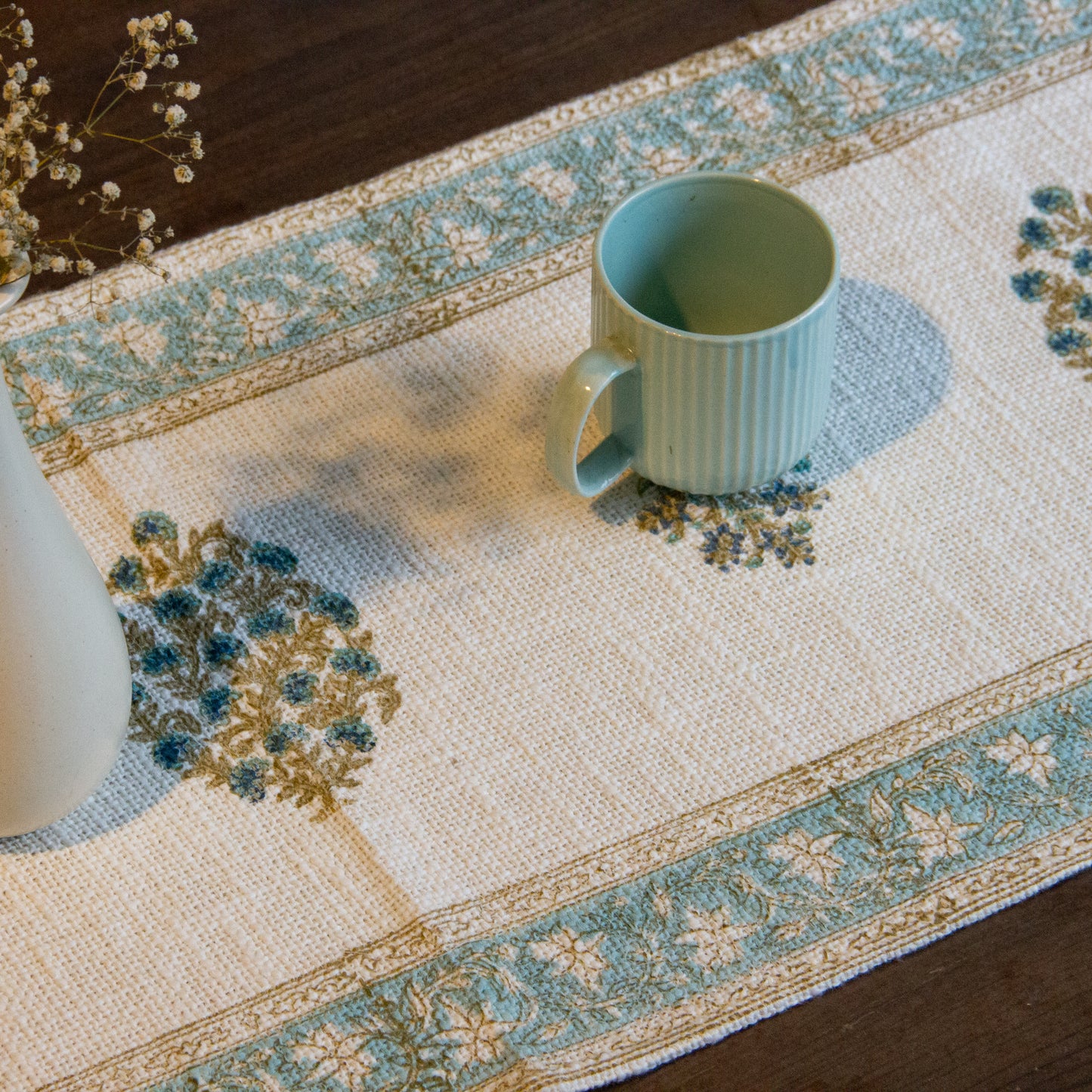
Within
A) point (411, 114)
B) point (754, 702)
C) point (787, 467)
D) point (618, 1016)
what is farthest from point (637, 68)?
point (618, 1016)

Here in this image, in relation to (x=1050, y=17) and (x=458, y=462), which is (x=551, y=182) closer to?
(x=458, y=462)

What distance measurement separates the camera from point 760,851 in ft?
1.75

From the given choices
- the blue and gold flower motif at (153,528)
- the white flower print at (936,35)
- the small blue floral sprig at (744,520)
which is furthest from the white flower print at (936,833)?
the white flower print at (936,35)

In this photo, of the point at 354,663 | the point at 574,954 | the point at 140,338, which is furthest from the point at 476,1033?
the point at 140,338

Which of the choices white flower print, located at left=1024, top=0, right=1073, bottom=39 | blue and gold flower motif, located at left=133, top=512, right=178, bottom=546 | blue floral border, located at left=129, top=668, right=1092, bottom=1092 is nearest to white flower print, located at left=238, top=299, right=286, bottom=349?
blue and gold flower motif, located at left=133, top=512, right=178, bottom=546

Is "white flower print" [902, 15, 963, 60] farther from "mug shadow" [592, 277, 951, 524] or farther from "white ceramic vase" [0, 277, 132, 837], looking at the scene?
"white ceramic vase" [0, 277, 132, 837]

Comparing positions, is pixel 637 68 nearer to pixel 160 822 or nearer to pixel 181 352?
pixel 181 352

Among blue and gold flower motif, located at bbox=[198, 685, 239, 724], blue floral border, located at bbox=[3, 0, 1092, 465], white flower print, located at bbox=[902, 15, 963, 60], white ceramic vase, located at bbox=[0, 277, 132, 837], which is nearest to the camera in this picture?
white ceramic vase, located at bbox=[0, 277, 132, 837]

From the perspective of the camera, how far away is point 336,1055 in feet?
1.64

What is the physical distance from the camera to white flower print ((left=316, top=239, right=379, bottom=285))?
717mm

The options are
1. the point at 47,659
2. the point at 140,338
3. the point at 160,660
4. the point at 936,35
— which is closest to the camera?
the point at 47,659

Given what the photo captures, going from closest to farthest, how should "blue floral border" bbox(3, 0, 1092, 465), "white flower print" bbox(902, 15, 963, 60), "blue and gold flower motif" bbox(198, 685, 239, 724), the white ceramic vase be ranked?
the white ceramic vase
"blue and gold flower motif" bbox(198, 685, 239, 724)
"blue floral border" bbox(3, 0, 1092, 465)
"white flower print" bbox(902, 15, 963, 60)

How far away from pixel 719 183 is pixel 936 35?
276 mm

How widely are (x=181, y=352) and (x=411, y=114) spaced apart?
0.21 metres
